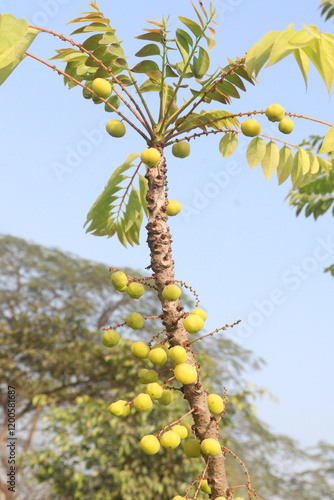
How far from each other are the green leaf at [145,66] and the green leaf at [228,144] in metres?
0.35

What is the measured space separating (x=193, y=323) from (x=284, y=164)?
0.70 metres

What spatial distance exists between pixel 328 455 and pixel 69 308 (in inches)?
230

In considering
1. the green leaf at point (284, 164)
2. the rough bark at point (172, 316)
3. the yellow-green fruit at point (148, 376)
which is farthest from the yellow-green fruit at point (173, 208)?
the yellow-green fruit at point (148, 376)

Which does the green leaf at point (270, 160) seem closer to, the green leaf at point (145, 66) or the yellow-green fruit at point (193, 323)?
the green leaf at point (145, 66)

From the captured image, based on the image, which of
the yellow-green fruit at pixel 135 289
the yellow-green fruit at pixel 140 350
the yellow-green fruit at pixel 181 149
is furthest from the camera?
the yellow-green fruit at pixel 181 149

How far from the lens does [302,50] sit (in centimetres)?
143

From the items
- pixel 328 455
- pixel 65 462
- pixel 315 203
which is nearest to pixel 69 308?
pixel 65 462

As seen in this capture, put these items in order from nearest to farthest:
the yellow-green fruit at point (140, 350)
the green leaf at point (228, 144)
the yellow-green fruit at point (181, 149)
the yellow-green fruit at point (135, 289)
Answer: the yellow-green fruit at point (140, 350), the yellow-green fruit at point (135, 289), the yellow-green fruit at point (181, 149), the green leaf at point (228, 144)

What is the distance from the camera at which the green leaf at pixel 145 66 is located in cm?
176

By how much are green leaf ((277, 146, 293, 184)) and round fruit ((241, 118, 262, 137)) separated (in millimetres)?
182

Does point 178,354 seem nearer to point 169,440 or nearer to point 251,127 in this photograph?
point 169,440

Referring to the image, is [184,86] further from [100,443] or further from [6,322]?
[6,322]

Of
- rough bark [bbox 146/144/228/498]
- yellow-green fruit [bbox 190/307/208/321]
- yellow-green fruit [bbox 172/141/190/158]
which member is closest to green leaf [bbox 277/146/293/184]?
yellow-green fruit [bbox 172/141/190/158]

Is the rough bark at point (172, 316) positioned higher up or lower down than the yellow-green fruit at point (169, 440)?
higher up
